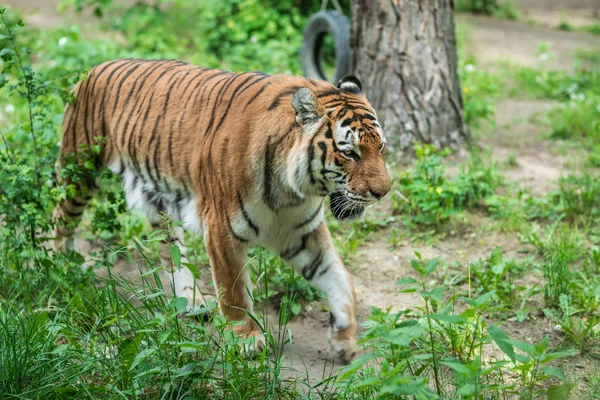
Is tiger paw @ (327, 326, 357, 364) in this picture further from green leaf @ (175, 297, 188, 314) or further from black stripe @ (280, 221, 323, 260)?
green leaf @ (175, 297, 188, 314)

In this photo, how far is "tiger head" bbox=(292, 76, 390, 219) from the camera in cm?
316

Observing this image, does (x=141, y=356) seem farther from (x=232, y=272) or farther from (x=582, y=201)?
(x=582, y=201)

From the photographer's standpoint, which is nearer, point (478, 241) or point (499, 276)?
point (499, 276)

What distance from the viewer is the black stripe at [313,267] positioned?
3.71m

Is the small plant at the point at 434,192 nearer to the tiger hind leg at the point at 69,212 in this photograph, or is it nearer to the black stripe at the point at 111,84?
the black stripe at the point at 111,84

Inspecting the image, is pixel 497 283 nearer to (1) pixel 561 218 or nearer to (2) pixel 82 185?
(1) pixel 561 218

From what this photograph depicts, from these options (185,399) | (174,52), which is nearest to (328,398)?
(185,399)

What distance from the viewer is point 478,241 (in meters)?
4.71

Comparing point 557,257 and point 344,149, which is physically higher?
point 344,149

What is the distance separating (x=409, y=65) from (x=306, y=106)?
2.72 m

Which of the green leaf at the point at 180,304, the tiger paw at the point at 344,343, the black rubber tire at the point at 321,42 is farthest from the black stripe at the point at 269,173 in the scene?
the black rubber tire at the point at 321,42

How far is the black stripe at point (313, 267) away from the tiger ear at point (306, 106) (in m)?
0.80

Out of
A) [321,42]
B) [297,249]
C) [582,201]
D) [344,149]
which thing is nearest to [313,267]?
[297,249]

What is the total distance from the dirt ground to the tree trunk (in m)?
0.72
